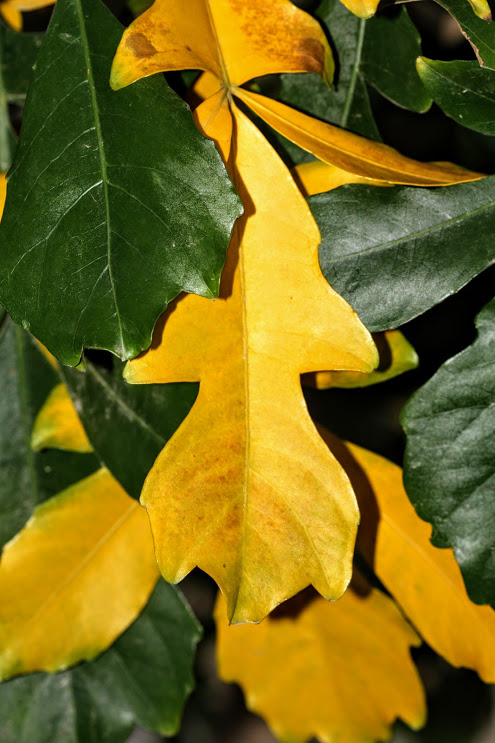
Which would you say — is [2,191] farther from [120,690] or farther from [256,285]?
[120,690]

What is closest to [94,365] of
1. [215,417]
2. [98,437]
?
[98,437]

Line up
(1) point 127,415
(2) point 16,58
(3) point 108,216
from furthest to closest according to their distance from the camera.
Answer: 1. (2) point 16,58
2. (1) point 127,415
3. (3) point 108,216

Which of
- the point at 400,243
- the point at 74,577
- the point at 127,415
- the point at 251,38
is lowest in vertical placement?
the point at 74,577

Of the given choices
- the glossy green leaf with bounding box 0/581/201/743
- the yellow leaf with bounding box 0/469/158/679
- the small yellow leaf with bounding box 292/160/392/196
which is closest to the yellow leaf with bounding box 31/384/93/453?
the yellow leaf with bounding box 0/469/158/679

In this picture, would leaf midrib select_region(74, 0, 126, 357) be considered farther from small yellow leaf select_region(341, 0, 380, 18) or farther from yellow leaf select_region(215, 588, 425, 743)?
yellow leaf select_region(215, 588, 425, 743)

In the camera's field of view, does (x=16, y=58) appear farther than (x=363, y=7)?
Yes

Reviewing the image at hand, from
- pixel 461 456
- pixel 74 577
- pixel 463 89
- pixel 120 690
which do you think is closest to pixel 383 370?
pixel 461 456

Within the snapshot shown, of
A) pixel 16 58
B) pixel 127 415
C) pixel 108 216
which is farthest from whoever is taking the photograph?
pixel 16 58
